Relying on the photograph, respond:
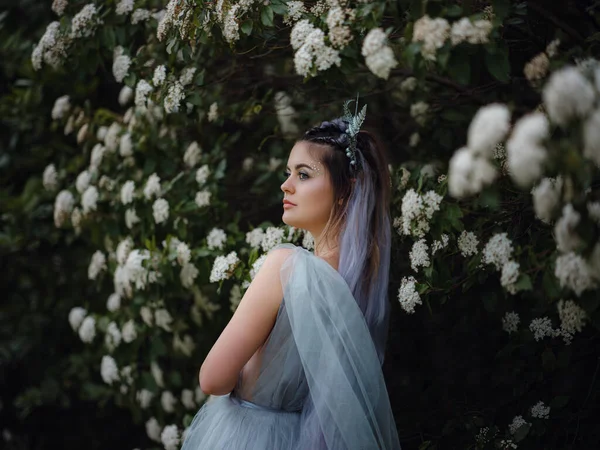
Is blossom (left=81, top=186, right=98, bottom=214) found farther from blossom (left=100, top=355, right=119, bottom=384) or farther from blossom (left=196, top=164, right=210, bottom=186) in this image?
blossom (left=100, top=355, right=119, bottom=384)

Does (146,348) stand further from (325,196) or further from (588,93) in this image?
(588,93)

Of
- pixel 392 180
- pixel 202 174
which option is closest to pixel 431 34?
pixel 392 180

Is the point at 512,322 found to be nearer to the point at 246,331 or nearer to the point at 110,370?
the point at 246,331

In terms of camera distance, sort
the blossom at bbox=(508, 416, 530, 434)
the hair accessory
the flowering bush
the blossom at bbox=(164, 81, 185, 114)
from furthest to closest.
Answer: the blossom at bbox=(164, 81, 185, 114)
the blossom at bbox=(508, 416, 530, 434)
the hair accessory
the flowering bush

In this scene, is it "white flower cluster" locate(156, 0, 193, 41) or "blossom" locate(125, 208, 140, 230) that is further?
"blossom" locate(125, 208, 140, 230)

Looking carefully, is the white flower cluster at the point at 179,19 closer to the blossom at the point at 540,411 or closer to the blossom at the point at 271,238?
the blossom at the point at 271,238

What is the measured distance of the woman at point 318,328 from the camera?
5.61 ft

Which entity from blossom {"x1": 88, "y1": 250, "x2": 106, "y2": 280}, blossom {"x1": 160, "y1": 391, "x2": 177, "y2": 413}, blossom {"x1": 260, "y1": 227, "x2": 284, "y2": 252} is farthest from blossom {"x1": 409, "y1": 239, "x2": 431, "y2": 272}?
blossom {"x1": 88, "y1": 250, "x2": 106, "y2": 280}

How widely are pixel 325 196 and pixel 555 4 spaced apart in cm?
109

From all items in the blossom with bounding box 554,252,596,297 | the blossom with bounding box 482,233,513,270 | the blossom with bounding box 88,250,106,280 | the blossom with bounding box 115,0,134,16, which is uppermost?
the blossom with bounding box 115,0,134,16

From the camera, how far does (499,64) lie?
168cm

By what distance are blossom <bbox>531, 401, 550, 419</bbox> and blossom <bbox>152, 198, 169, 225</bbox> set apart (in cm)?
157

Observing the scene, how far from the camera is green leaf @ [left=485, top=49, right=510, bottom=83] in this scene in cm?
167

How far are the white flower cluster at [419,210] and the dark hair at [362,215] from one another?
66 millimetres
